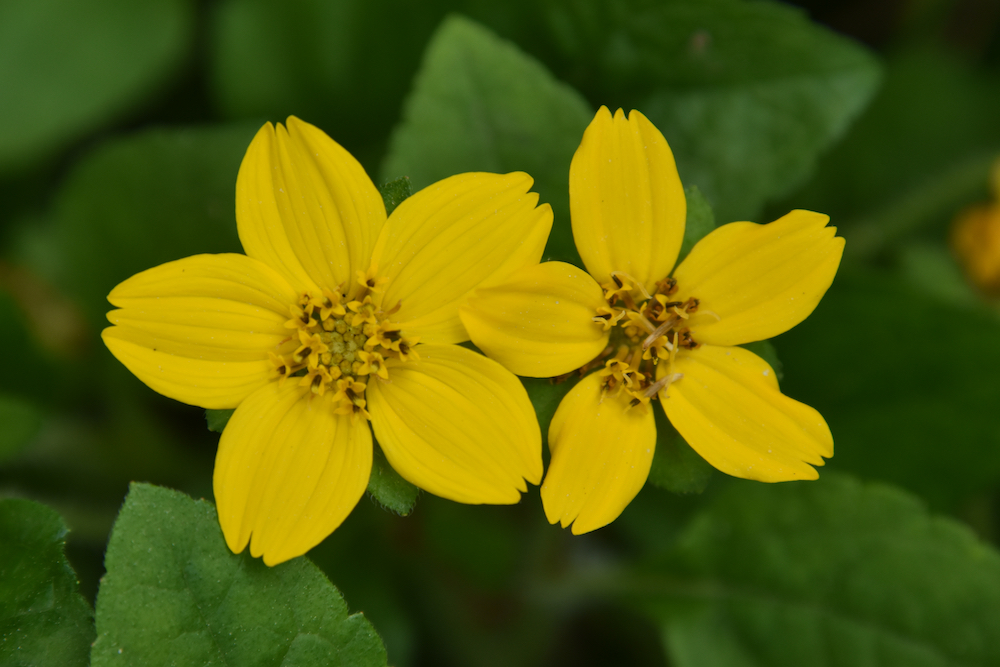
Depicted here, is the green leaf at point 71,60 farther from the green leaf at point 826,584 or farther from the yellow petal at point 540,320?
the green leaf at point 826,584

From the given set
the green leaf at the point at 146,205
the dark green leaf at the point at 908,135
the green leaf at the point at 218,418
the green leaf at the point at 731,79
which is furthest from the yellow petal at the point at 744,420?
the dark green leaf at the point at 908,135

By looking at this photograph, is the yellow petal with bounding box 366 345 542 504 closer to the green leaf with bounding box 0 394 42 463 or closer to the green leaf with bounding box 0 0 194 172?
the green leaf with bounding box 0 394 42 463

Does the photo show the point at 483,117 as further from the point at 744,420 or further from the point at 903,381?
the point at 903,381

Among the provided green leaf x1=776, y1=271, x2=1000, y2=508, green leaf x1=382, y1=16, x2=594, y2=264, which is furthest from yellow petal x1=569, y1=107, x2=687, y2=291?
green leaf x1=776, y1=271, x2=1000, y2=508

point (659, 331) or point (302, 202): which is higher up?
point (302, 202)

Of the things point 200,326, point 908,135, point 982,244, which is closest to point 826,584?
point 982,244
